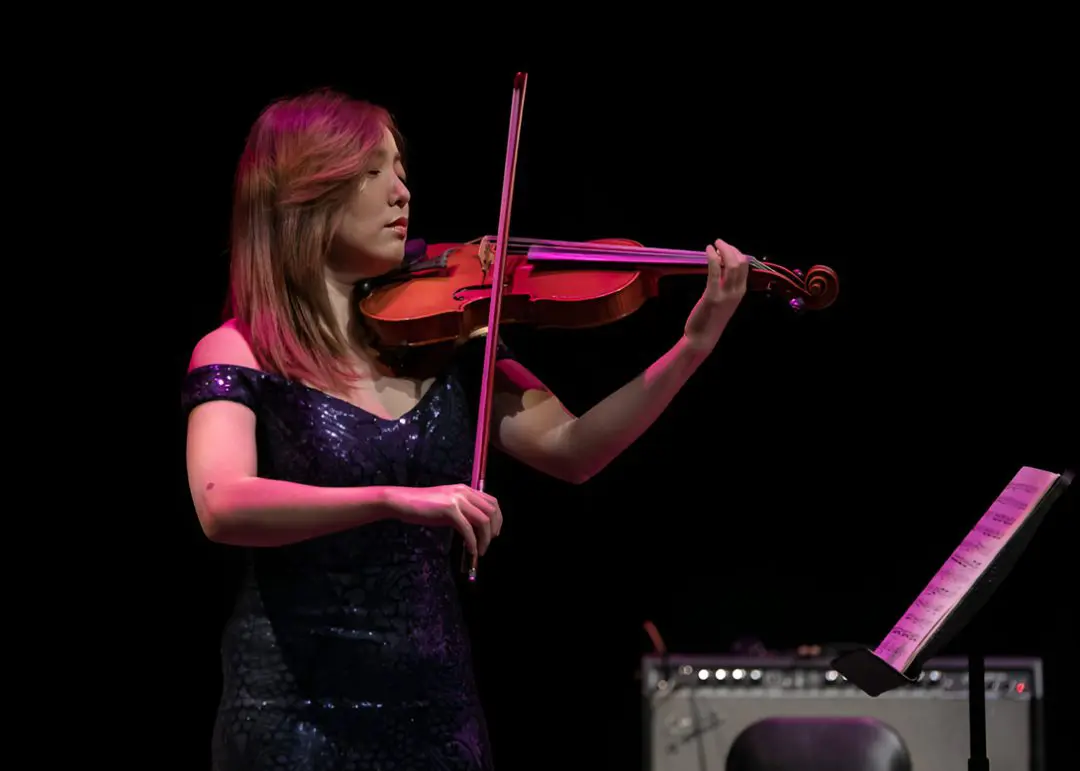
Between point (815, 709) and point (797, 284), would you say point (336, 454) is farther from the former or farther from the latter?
point (815, 709)

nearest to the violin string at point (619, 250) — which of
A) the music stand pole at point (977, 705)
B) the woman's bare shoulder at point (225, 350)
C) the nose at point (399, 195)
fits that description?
the nose at point (399, 195)

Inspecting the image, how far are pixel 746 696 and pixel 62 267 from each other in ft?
5.84

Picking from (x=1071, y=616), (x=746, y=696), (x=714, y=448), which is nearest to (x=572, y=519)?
(x=714, y=448)

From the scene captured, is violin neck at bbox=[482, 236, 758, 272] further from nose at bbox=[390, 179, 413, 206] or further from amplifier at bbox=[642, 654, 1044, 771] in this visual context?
amplifier at bbox=[642, 654, 1044, 771]

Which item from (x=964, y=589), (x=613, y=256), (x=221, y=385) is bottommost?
(x=964, y=589)

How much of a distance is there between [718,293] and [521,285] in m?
0.28

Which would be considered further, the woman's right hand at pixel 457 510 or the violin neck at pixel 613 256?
the violin neck at pixel 613 256

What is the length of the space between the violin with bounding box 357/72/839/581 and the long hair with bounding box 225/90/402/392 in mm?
82

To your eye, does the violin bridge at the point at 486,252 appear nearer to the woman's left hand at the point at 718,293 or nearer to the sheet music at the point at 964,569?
the woman's left hand at the point at 718,293

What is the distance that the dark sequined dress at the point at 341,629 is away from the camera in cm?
175

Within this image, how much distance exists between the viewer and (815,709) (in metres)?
2.85

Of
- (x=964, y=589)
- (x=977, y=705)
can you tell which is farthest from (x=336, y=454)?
(x=977, y=705)

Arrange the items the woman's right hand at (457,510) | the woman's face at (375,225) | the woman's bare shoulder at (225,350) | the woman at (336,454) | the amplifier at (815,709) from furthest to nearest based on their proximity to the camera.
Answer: the amplifier at (815,709) → the woman's face at (375,225) → the woman's bare shoulder at (225,350) → the woman at (336,454) → the woman's right hand at (457,510)

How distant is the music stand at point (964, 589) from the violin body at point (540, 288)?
0.40m
